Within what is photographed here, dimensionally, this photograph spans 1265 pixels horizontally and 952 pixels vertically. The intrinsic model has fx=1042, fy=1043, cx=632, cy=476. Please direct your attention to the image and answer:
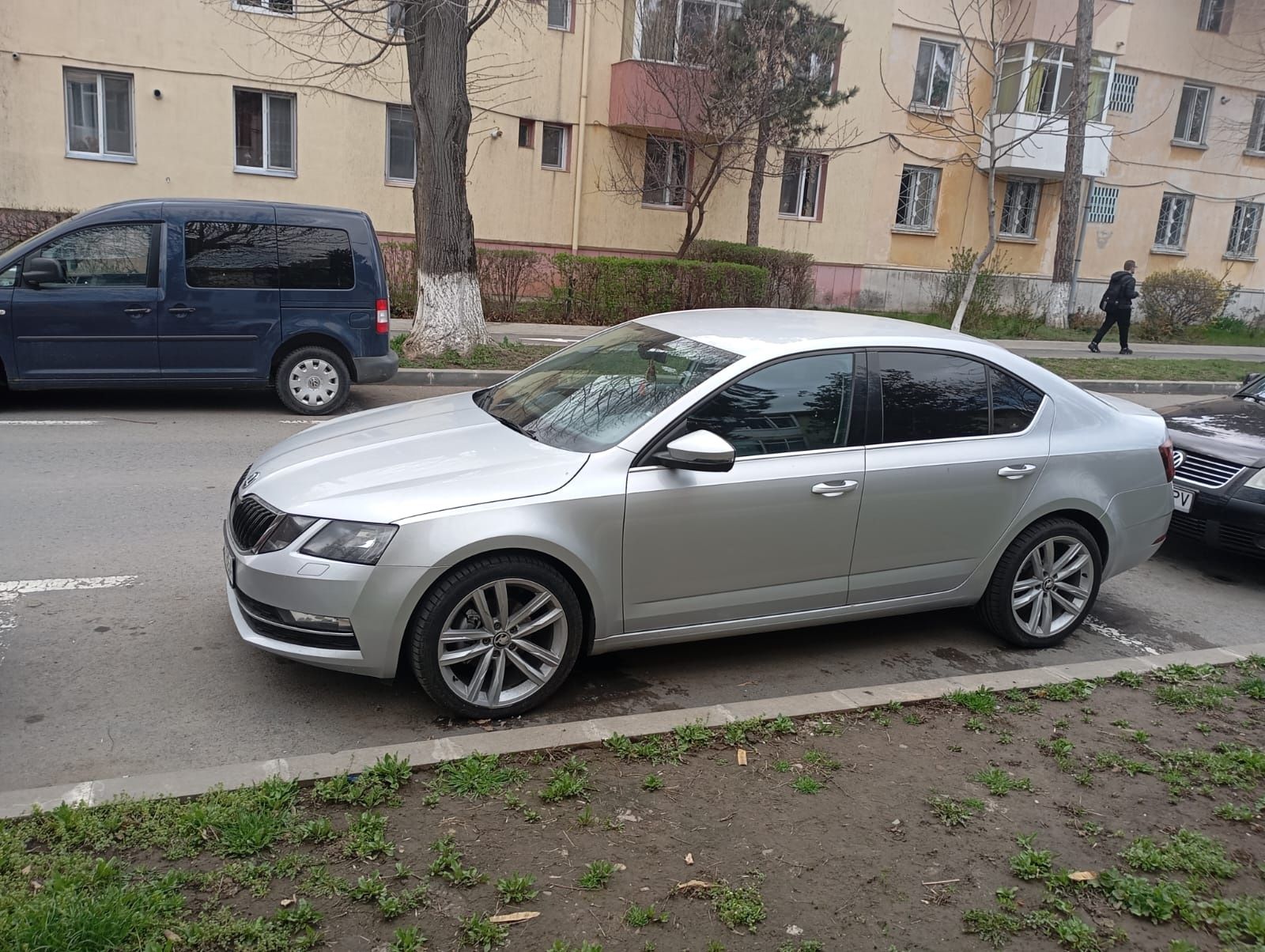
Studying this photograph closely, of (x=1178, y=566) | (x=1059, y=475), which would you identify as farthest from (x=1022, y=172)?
(x=1059, y=475)

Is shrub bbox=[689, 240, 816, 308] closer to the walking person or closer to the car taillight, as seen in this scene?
the walking person

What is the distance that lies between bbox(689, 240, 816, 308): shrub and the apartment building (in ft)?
8.65

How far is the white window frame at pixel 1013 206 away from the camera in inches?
1098

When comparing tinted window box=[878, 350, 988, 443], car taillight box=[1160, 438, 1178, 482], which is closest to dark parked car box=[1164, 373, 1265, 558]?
car taillight box=[1160, 438, 1178, 482]

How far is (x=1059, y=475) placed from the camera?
5262 mm

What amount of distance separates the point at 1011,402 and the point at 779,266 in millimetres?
16287

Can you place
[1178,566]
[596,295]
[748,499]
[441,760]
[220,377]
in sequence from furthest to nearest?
[596,295]
[220,377]
[1178,566]
[748,499]
[441,760]

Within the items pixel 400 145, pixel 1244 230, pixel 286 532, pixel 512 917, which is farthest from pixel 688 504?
pixel 1244 230

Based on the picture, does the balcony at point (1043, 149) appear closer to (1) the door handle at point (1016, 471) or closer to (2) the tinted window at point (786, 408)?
(1) the door handle at point (1016, 471)

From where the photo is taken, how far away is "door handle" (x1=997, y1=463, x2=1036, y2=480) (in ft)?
16.8

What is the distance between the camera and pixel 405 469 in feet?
14.3

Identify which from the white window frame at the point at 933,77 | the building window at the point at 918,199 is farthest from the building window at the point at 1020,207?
the white window frame at the point at 933,77

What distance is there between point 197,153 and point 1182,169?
26.1m

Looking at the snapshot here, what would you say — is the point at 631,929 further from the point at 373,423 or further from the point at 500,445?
the point at 373,423
